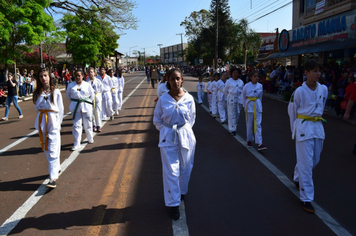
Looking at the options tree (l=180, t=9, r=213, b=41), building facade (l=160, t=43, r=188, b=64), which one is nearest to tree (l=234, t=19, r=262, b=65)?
tree (l=180, t=9, r=213, b=41)

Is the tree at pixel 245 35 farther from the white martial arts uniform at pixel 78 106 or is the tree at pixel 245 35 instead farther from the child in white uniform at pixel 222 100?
the white martial arts uniform at pixel 78 106

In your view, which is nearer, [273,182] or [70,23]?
[273,182]

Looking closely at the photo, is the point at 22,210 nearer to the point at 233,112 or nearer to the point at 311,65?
the point at 311,65

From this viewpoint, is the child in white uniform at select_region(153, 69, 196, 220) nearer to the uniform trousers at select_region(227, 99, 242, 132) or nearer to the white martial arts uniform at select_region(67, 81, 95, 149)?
the white martial arts uniform at select_region(67, 81, 95, 149)

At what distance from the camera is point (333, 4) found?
1933 centimetres

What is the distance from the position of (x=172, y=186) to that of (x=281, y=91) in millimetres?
17754

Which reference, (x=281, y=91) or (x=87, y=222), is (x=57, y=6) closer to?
(x=281, y=91)

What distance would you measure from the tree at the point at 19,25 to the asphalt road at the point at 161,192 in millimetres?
12017

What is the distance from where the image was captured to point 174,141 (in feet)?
13.6

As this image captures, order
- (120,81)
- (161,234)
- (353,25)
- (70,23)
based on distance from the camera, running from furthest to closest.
A: (70,23), (353,25), (120,81), (161,234)

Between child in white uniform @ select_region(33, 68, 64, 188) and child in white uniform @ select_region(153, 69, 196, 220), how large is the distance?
2162mm

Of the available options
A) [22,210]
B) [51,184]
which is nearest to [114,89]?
[51,184]

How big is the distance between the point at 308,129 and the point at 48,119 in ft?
13.5

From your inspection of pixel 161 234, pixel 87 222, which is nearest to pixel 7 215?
pixel 87 222
